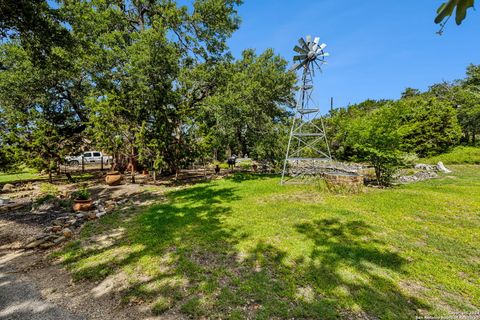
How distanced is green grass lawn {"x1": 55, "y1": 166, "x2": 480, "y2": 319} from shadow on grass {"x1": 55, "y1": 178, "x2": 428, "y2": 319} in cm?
2

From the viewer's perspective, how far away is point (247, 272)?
4402mm

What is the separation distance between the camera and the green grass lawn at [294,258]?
3.56 metres

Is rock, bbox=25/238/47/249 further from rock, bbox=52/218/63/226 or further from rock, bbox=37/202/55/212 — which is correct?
rock, bbox=37/202/55/212

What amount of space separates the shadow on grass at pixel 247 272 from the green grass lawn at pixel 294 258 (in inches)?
0.7

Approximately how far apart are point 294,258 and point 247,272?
1.09m

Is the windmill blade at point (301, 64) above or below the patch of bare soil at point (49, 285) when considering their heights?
above

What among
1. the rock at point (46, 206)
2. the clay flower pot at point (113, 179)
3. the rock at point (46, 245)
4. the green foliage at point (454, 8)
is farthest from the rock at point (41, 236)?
the green foliage at point (454, 8)

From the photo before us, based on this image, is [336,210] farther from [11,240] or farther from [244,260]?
[11,240]

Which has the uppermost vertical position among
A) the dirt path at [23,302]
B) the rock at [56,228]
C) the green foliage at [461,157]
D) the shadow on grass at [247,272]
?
the green foliage at [461,157]

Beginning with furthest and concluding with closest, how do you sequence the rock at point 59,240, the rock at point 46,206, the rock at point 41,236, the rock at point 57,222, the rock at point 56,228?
the rock at point 46,206
the rock at point 57,222
the rock at point 56,228
the rock at point 41,236
the rock at point 59,240

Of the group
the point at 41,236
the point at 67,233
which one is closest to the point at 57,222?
the point at 41,236

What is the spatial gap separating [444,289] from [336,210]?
4.04 m

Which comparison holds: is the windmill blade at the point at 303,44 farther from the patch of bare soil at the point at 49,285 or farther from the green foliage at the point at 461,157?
the green foliage at the point at 461,157

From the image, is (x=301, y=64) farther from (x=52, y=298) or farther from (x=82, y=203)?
(x=52, y=298)
